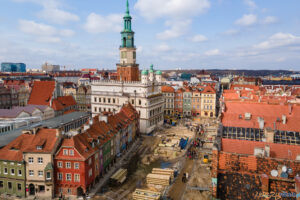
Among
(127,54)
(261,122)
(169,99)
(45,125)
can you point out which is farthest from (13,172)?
Answer: (169,99)

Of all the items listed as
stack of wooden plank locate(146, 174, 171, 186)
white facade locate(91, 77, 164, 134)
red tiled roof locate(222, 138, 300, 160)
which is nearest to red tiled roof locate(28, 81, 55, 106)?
white facade locate(91, 77, 164, 134)

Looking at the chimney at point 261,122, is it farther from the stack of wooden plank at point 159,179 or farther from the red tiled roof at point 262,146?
the stack of wooden plank at point 159,179

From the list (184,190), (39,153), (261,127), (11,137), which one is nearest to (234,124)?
(261,127)

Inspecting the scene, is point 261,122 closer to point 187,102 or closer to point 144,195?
point 144,195

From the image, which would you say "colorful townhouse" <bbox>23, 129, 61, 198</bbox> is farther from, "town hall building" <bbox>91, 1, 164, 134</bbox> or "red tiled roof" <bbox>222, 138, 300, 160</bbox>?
"town hall building" <bbox>91, 1, 164, 134</bbox>

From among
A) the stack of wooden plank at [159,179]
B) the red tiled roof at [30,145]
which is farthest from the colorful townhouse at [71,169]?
the stack of wooden plank at [159,179]

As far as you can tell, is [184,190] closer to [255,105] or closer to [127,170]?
[127,170]
